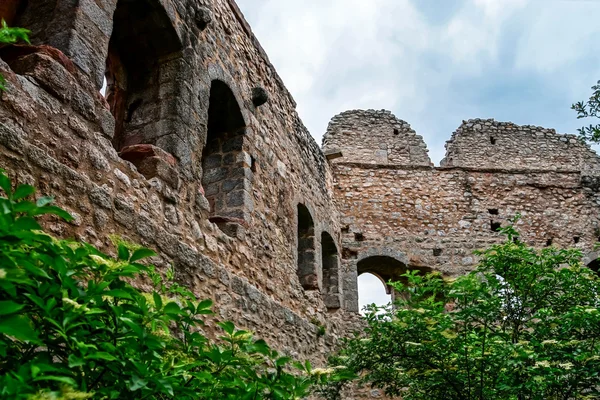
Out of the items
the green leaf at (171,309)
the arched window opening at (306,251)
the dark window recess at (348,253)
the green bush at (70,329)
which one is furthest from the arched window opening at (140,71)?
the dark window recess at (348,253)

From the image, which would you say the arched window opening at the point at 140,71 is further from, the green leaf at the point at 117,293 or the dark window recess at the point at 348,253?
the dark window recess at the point at 348,253

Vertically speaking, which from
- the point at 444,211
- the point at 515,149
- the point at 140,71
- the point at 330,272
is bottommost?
the point at 330,272

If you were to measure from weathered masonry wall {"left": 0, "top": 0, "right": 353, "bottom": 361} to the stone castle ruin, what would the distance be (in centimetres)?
1

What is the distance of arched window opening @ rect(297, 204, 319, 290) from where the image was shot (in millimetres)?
7602

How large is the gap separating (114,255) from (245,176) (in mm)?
2536

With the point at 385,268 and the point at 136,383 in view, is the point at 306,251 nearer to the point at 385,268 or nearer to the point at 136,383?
the point at 385,268

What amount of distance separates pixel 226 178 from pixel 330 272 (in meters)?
4.10

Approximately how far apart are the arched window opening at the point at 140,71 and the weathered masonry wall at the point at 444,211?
241 inches

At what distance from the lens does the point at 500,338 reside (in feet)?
15.0

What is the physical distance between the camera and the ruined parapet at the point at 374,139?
12664mm

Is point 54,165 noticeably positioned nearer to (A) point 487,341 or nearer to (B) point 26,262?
(B) point 26,262

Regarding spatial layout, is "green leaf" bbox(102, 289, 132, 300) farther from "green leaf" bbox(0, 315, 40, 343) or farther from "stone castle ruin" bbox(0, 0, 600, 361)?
"stone castle ruin" bbox(0, 0, 600, 361)

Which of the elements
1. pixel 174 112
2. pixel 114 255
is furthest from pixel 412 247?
pixel 114 255

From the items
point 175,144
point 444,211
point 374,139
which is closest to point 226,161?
point 175,144
